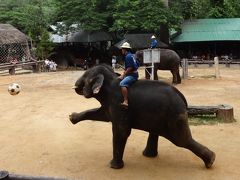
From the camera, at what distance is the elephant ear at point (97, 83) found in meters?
8.02

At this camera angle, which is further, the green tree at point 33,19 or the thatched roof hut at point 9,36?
the green tree at point 33,19

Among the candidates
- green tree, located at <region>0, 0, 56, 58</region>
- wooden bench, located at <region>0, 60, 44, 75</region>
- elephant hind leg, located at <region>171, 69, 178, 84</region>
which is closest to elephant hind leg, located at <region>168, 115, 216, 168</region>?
elephant hind leg, located at <region>171, 69, 178, 84</region>

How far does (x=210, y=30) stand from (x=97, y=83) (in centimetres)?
2565

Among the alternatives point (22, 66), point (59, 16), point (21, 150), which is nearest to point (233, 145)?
point (21, 150)

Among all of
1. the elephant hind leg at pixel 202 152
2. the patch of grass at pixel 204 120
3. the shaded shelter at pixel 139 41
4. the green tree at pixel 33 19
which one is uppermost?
the green tree at pixel 33 19

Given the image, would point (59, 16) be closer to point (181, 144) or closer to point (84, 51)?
point (84, 51)

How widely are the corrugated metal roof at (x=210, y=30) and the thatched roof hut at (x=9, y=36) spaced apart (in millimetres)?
11783

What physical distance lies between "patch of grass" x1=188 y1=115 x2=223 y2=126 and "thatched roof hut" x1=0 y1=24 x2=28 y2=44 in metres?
20.2

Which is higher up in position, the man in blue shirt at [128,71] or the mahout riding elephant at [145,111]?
the man in blue shirt at [128,71]

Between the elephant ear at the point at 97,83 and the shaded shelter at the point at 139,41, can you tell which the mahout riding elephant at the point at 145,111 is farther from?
the shaded shelter at the point at 139,41

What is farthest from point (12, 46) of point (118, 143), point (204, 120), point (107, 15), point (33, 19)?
point (118, 143)

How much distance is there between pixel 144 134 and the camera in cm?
1049

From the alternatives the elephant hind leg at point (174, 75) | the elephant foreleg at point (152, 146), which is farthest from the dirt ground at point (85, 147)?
the elephant hind leg at point (174, 75)

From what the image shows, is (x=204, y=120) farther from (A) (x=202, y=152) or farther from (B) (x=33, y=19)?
(B) (x=33, y=19)
